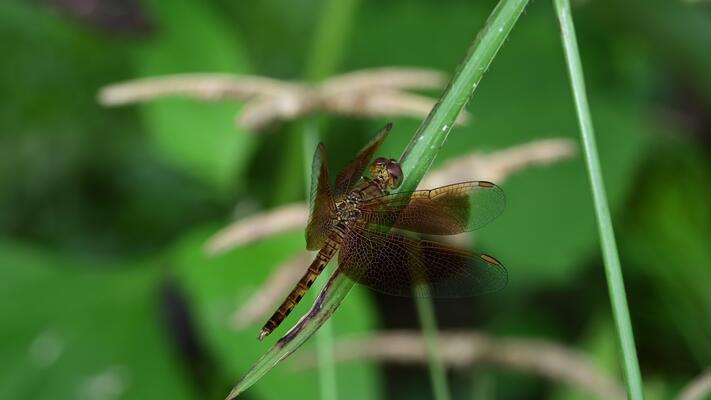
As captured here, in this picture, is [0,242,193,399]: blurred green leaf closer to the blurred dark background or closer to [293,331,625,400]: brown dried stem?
the blurred dark background

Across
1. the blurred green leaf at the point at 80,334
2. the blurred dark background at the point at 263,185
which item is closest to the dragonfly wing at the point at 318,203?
the blurred dark background at the point at 263,185

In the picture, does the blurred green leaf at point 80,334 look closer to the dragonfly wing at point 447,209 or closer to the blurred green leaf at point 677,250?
the dragonfly wing at point 447,209

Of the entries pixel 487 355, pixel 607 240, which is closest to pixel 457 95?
pixel 607 240

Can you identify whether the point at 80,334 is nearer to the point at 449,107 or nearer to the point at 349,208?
the point at 349,208

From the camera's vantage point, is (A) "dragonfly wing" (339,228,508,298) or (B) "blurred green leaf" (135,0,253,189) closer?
(A) "dragonfly wing" (339,228,508,298)

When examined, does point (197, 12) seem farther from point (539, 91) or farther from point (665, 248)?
point (665, 248)

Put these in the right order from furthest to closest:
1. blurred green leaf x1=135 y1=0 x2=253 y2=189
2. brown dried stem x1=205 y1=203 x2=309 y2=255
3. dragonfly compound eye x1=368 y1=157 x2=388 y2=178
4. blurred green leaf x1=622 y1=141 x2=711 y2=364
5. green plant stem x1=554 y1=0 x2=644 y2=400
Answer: blurred green leaf x1=622 y1=141 x2=711 y2=364 → blurred green leaf x1=135 y1=0 x2=253 y2=189 → dragonfly compound eye x1=368 y1=157 x2=388 y2=178 → brown dried stem x1=205 y1=203 x2=309 y2=255 → green plant stem x1=554 y1=0 x2=644 y2=400

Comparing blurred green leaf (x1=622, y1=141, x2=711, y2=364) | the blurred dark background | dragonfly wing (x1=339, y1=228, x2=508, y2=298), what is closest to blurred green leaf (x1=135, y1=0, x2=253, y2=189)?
the blurred dark background
